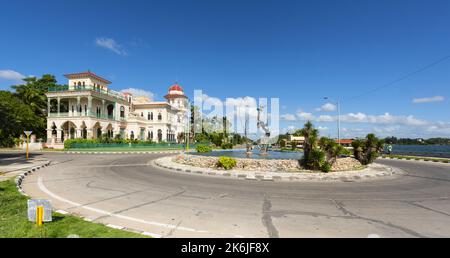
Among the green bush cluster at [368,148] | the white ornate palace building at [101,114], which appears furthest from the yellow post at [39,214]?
the white ornate palace building at [101,114]

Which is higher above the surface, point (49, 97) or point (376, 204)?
point (49, 97)

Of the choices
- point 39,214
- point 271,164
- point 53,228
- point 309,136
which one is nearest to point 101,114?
point 271,164

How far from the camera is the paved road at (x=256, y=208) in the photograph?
545 cm

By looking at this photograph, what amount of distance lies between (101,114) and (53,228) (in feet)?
156

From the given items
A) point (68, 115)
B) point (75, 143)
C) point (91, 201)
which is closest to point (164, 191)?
point (91, 201)

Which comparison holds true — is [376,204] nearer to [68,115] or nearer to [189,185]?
[189,185]

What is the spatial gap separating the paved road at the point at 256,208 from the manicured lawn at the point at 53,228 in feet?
1.87

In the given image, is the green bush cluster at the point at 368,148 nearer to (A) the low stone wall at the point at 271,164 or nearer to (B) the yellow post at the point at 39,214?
(A) the low stone wall at the point at 271,164

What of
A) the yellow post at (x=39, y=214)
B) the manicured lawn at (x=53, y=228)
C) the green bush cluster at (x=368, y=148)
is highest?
the green bush cluster at (x=368, y=148)

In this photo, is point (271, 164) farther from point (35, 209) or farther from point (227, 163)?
point (35, 209)

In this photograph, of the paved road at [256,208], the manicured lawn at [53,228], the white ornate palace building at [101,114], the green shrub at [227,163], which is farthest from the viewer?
the white ornate palace building at [101,114]

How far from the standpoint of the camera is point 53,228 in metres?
5.09
